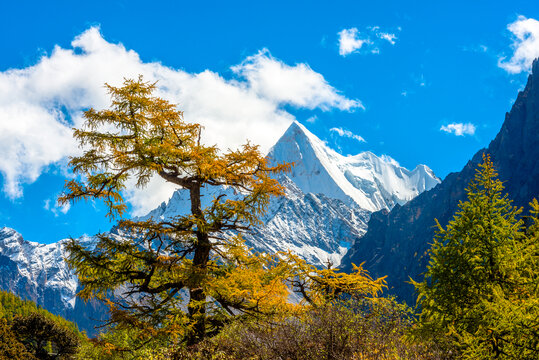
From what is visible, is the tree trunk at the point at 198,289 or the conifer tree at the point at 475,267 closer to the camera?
the conifer tree at the point at 475,267

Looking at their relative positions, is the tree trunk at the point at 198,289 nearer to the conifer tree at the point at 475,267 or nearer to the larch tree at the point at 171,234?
the larch tree at the point at 171,234


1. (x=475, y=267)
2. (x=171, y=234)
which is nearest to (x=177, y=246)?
(x=171, y=234)

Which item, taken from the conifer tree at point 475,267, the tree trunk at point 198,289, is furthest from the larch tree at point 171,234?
the conifer tree at point 475,267

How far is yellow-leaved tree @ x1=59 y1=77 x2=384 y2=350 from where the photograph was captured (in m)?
13.5

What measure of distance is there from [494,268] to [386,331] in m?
3.44

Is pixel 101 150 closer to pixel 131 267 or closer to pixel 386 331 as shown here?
pixel 131 267

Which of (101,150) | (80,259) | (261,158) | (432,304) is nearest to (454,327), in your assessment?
(432,304)

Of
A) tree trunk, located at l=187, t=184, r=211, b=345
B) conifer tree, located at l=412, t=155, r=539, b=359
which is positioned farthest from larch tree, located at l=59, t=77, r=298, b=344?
conifer tree, located at l=412, t=155, r=539, b=359

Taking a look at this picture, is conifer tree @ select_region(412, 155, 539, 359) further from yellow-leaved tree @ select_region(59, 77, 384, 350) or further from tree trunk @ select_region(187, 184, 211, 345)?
tree trunk @ select_region(187, 184, 211, 345)

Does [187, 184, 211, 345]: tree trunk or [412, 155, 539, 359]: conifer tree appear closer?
[412, 155, 539, 359]: conifer tree

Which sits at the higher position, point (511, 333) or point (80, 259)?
point (80, 259)

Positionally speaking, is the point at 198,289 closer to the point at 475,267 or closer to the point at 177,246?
the point at 177,246

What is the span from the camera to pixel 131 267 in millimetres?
14094

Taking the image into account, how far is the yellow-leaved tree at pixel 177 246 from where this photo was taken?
13.5 metres
